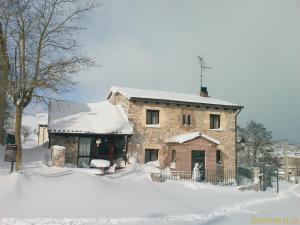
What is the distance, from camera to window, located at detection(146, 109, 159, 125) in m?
23.6

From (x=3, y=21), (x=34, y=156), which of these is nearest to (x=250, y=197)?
(x=34, y=156)

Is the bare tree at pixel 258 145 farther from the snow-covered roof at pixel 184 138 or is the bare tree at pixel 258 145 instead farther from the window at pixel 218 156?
the snow-covered roof at pixel 184 138

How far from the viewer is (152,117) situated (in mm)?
23734

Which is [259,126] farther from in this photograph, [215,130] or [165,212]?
[165,212]

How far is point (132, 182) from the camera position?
15.0 metres

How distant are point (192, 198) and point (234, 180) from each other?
9419 millimetres

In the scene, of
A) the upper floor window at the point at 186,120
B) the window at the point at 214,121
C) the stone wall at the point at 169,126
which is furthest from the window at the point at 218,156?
the upper floor window at the point at 186,120

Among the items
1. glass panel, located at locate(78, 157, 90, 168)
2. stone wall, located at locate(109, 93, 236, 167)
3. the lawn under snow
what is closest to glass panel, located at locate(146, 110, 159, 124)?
stone wall, located at locate(109, 93, 236, 167)

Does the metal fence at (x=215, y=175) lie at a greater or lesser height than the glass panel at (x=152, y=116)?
lesser

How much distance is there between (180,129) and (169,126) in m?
0.89

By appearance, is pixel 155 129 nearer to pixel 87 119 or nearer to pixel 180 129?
pixel 180 129

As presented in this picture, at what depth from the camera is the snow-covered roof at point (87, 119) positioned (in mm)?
20828

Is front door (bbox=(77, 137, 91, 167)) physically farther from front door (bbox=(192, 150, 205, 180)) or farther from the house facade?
front door (bbox=(192, 150, 205, 180))

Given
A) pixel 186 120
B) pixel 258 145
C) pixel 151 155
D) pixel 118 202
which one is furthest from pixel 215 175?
pixel 258 145
